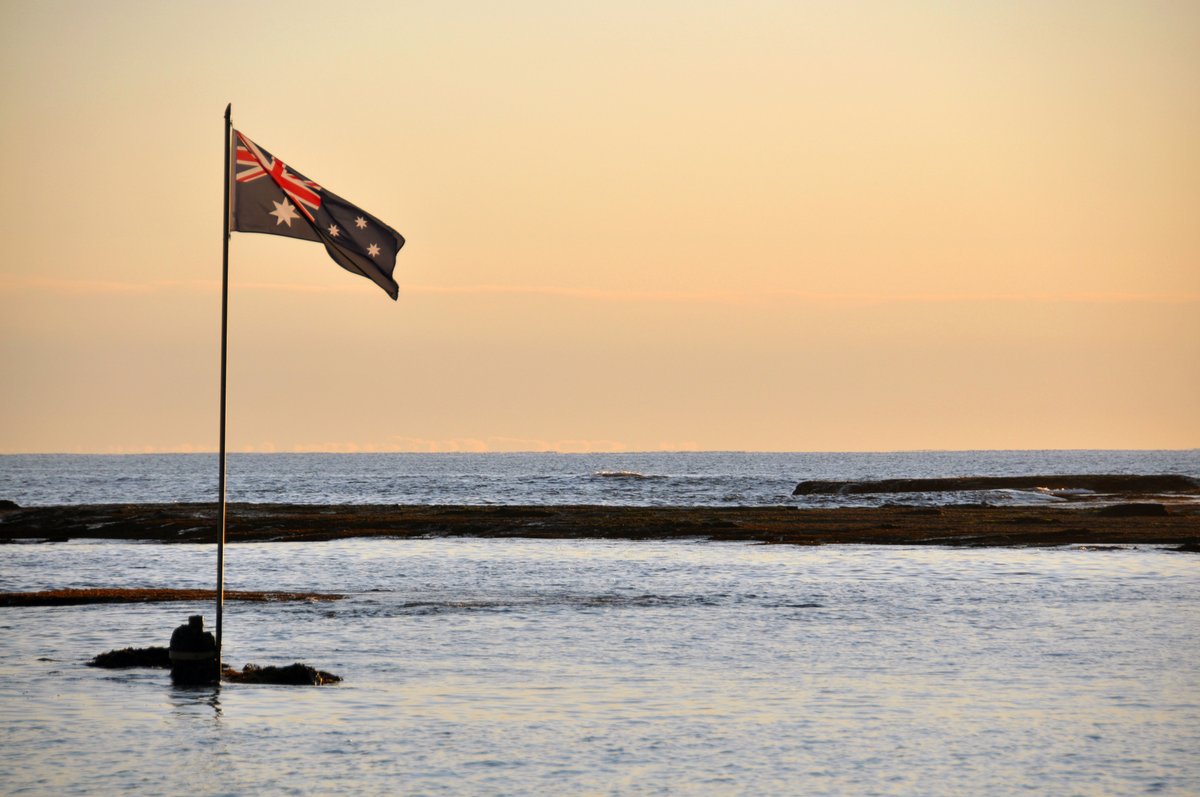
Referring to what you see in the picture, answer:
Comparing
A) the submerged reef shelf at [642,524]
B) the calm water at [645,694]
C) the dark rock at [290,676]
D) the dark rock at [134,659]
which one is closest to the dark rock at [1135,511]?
the submerged reef shelf at [642,524]

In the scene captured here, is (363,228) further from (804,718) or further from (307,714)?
(804,718)

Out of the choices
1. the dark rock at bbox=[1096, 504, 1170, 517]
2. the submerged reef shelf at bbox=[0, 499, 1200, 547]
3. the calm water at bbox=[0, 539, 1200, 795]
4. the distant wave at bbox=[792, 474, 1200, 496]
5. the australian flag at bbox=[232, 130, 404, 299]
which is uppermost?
the australian flag at bbox=[232, 130, 404, 299]

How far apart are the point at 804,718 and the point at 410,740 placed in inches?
201

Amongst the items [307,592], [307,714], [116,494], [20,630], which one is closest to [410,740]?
[307,714]

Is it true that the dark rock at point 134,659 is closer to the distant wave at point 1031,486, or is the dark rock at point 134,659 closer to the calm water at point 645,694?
the calm water at point 645,694

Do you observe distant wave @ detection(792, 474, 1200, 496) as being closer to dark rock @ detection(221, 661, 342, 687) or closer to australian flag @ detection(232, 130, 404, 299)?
dark rock @ detection(221, 661, 342, 687)

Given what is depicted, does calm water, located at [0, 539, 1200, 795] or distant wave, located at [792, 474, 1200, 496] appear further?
distant wave, located at [792, 474, 1200, 496]

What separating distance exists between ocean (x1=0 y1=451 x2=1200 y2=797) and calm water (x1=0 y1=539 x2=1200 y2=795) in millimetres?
64

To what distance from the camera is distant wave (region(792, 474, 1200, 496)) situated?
112 meters

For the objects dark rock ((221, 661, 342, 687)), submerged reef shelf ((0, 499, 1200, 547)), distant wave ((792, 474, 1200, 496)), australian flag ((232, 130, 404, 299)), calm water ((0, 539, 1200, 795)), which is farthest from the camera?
distant wave ((792, 474, 1200, 496))

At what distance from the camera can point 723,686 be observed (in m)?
20.5

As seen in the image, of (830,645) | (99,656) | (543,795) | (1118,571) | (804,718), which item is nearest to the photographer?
(543,795)

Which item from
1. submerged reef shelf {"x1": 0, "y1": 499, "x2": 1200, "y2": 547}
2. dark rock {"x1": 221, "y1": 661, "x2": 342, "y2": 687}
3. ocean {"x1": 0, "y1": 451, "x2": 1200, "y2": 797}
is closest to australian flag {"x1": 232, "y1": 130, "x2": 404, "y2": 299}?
dark rock {"x1": 221, "y1": 661, "x2": 342, "y2": 687}

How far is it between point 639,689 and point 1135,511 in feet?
188
